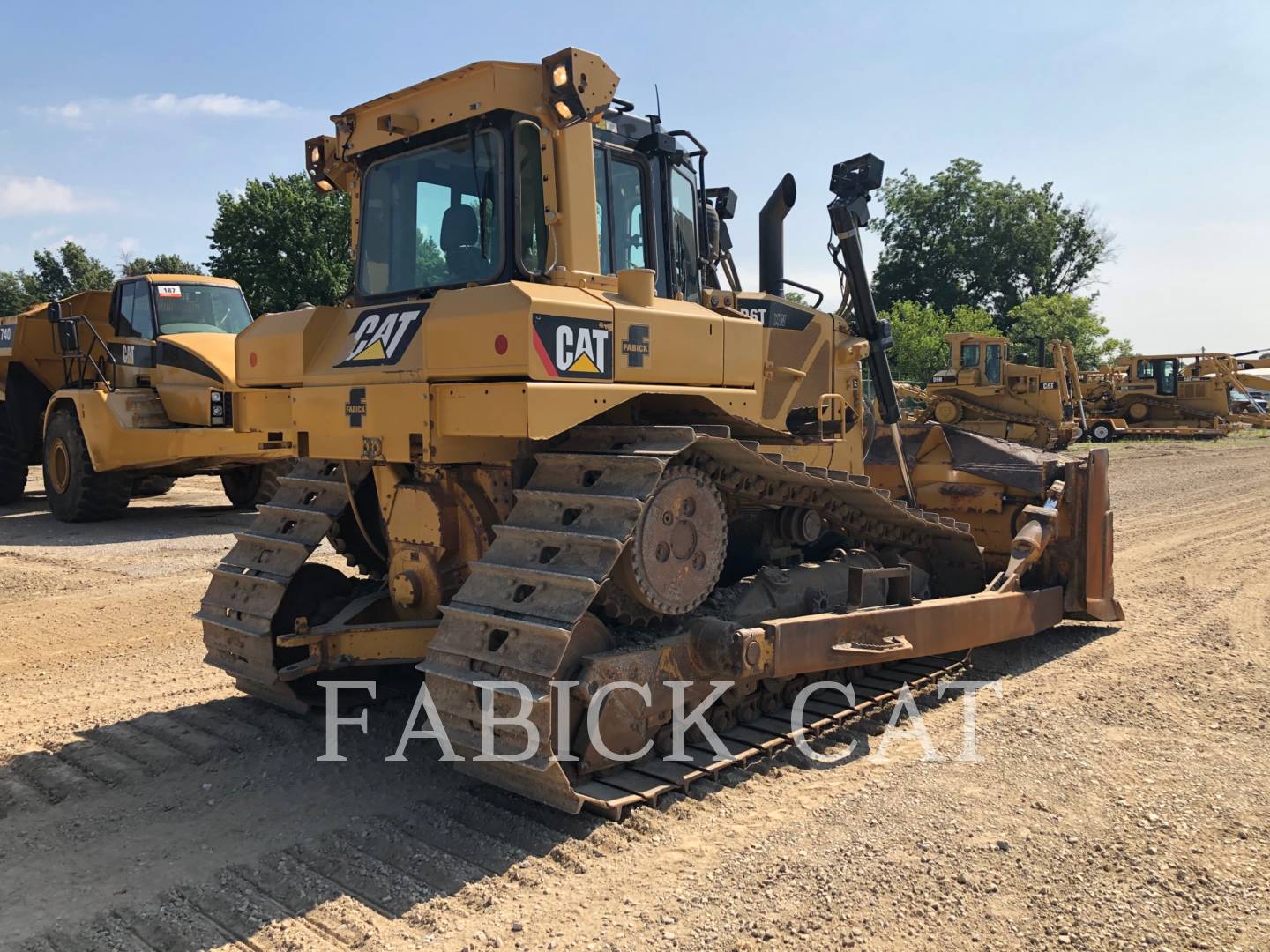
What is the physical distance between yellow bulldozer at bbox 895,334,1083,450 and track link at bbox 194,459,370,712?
844 inches

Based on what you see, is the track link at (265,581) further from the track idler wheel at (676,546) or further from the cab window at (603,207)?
the track idler wheel at (676,546)

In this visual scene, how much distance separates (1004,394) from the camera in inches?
1034

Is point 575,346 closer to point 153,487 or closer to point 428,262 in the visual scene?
point 428,262

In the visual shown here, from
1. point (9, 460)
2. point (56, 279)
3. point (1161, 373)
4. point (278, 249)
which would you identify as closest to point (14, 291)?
point (56, 279)

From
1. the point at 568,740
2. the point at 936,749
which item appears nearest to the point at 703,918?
the point at 568,740

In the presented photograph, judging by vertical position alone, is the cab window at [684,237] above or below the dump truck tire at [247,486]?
above

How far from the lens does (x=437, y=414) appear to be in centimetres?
425

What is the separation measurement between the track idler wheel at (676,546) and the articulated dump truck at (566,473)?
0.04 feet

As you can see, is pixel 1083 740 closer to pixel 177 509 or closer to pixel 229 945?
pixel 229 945

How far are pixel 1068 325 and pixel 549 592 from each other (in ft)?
158

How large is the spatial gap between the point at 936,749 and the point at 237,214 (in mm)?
32909

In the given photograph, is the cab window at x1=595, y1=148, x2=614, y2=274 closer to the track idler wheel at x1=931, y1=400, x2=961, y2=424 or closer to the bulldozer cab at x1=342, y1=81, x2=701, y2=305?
the bulldozer cab at x1=342, y1=81, x2=701, y2=305

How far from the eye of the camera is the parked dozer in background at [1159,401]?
29906 millimetres

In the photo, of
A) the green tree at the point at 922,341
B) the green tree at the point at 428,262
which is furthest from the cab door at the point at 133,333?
the green tree at the point at 922,341
